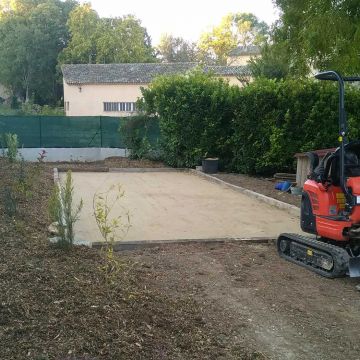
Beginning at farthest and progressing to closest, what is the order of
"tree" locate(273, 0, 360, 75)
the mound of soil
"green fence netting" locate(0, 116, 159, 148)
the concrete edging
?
"green fence netting" locate(0, 116, 159, 148) < the concrete edging < "tree" locate(273, 0, 360, 75) < the mound of soil

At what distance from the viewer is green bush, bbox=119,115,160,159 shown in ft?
67.1

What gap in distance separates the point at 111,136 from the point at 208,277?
55.5ft

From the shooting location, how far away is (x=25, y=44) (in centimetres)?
6075

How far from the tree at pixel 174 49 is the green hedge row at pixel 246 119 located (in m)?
62.7

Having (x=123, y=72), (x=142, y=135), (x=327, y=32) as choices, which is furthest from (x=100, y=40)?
(x=327, y=32)

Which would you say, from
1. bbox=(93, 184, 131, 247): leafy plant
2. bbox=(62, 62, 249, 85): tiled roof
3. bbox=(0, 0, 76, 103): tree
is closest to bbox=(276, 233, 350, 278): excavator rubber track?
bbox=(93, 184, 131, 247): leafy plant

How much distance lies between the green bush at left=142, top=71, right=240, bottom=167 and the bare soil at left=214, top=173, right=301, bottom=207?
1.66 metres

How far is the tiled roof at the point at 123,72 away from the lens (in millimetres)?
45625

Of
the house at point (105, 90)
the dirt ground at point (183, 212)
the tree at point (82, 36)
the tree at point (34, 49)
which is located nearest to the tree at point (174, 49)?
the tree at point (34, 49)

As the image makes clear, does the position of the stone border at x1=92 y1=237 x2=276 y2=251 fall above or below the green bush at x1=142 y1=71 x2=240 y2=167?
below

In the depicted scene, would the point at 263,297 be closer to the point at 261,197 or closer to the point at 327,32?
the point at 327,32

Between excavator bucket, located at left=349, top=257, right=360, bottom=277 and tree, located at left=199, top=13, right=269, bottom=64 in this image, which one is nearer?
excavator bucket, located at left=349, top=257, right=360, bottom=277

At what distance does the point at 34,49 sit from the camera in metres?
61.5

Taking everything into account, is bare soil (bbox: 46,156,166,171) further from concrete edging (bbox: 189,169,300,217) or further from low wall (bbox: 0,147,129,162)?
concrete edging (bbox: 189,169,300,217)
